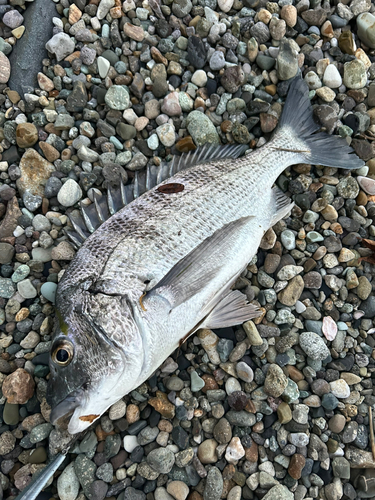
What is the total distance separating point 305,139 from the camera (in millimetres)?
2957

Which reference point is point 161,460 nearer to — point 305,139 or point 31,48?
point 305,139

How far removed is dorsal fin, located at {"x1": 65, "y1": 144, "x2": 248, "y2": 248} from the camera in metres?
2.52

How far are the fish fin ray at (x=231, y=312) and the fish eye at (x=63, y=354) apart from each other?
36.4 inches

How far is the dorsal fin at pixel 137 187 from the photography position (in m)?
2.52

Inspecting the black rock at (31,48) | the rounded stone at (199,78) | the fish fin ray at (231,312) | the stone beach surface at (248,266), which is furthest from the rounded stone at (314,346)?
the black rock at (31,48)

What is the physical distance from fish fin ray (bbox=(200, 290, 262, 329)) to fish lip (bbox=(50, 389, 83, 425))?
94 centimetres

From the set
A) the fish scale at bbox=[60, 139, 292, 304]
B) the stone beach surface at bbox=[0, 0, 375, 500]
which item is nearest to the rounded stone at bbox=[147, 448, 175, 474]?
the stone beach surface at bbox=[0, 0, 375, 500]

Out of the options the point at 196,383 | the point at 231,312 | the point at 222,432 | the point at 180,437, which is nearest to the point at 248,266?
the point at 231,312

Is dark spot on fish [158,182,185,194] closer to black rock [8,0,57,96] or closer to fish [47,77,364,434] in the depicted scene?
fish [47,77,364,434]

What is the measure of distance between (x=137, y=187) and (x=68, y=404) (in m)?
1.59

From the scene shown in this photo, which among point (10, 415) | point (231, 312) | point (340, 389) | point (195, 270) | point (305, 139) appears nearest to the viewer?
point (195, 270)

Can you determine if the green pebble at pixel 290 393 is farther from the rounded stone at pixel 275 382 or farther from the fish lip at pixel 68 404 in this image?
the fish lip at pixel 68 404

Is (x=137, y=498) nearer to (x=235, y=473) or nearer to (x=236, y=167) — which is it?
(x=235, y=473)

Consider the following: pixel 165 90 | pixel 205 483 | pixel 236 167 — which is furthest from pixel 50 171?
pixel 205 483
